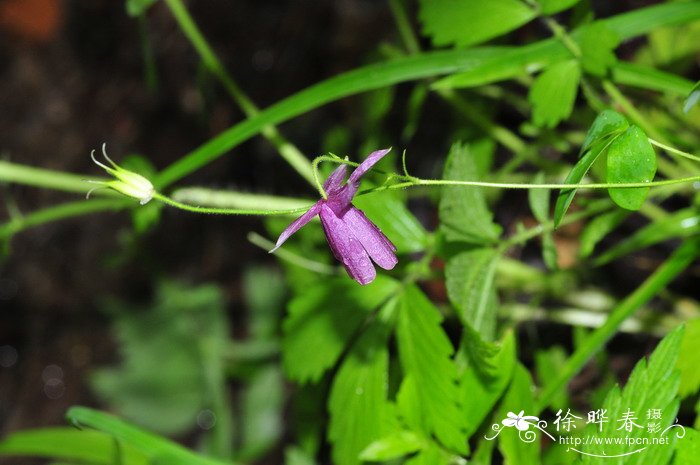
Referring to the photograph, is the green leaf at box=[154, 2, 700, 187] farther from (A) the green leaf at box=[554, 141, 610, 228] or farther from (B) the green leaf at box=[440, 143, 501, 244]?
(A) the green leaf at box=[554, 141, 610, 228]

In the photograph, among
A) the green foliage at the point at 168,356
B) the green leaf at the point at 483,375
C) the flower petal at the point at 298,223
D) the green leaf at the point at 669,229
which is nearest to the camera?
the flower petal at the point at 298,223

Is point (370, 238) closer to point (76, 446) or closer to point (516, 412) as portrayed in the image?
point (516, 412)

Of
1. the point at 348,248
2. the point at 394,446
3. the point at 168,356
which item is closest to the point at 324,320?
the point at 394,446

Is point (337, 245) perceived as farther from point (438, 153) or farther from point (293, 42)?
point (293, 42)

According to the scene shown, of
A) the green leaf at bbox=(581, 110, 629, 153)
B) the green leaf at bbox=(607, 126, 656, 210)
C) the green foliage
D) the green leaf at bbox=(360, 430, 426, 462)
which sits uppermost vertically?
the green foliage

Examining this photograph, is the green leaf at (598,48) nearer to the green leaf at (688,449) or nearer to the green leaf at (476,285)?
the green leaf at (476,285)

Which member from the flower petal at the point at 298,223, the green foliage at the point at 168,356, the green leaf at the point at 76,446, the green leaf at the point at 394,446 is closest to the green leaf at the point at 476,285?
the green leaf at the point at 394,446

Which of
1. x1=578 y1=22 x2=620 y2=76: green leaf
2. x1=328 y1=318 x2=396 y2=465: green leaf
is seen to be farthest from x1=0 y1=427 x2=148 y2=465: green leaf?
x1=578 y1=22 x2=620 y2=76: green leaf
